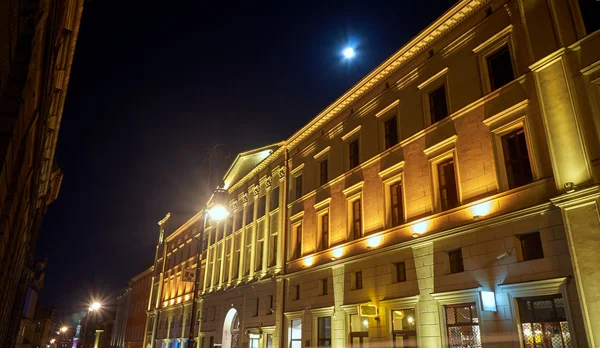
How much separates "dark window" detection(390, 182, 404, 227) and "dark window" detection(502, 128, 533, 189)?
5584 millimetres

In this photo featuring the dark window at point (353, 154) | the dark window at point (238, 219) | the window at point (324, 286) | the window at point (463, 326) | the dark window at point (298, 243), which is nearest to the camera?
the window at point (463, 326)

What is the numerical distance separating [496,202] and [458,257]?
2.71 metres

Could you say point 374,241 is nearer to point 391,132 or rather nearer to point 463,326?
point 391,132

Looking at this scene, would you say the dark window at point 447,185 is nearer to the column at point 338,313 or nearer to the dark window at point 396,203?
the dark window at point 396,203

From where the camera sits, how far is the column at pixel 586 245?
34.8 feet

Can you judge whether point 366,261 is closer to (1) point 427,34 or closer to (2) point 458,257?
(2) point 458,257

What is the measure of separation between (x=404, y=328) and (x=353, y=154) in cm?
1031

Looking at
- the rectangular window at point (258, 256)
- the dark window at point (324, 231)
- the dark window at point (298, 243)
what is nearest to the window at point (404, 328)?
the dark window at point (324, 231)

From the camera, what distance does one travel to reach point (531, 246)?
13352mm

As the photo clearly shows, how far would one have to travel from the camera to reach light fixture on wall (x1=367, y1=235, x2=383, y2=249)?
19747 millimetres

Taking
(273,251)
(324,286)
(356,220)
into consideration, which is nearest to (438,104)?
(356,220)

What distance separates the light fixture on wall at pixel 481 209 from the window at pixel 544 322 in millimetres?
3138

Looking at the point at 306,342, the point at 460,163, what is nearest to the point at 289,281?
the point at 306,342

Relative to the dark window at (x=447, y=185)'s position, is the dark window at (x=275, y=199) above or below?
above
